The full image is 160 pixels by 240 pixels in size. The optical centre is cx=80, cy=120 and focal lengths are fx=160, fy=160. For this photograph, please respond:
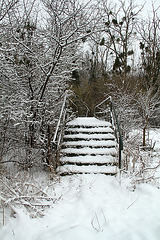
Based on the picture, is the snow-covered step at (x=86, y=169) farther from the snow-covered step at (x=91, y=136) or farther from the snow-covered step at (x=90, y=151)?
the snow-covered step at (x=91, y=136)

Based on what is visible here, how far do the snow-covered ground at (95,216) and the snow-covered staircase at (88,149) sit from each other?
59 centimetres

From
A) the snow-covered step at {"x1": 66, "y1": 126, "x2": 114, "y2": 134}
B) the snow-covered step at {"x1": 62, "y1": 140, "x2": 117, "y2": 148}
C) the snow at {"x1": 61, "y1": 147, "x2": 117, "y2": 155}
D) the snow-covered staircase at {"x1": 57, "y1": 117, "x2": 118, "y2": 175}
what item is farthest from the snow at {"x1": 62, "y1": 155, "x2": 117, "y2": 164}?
the snow-covered step at {"x1": 66, "y1": 126, "x2": 114, "y2": 134}

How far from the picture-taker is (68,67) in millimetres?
5055

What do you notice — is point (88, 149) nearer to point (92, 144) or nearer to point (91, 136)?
point (92, 144)

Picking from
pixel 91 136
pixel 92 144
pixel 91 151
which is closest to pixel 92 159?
pixel 91 151

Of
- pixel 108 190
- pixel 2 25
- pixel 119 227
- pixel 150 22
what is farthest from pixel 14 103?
pixel 150 22

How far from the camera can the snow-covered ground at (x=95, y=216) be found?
2041mm

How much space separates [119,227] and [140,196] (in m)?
0.91

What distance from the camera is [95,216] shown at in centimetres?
246

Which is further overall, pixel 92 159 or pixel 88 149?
pixel 88 149

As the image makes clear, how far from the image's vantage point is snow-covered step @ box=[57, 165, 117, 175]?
3.83m

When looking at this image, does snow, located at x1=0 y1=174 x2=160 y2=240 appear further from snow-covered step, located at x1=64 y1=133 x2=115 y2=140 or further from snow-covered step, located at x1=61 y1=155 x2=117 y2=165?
snow-covered step, located at x1=64 y1=133 x2=115 y2=140

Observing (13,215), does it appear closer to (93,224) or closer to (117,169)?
(93,224)

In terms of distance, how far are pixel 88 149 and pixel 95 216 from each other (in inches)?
87.5
